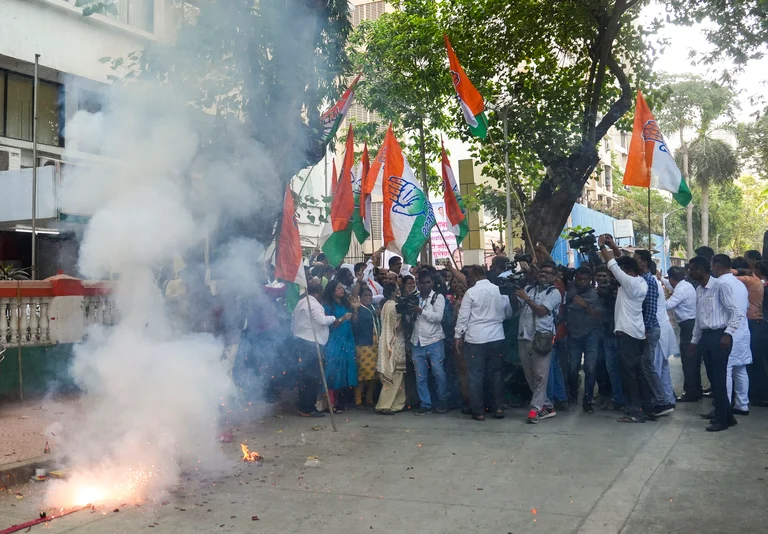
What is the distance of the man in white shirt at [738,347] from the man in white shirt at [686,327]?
91 centimetres

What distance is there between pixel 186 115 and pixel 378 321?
11.8ft

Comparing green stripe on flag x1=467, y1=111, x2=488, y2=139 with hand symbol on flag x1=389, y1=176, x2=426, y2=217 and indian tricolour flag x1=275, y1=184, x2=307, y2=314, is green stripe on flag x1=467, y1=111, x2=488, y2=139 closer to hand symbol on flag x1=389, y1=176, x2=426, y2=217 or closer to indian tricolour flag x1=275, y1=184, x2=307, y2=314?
hand symbol on flag x1=389, y1=176, x2=426, y2=217

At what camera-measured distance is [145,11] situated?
15062 millimetres

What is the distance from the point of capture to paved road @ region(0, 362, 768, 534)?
463 cm

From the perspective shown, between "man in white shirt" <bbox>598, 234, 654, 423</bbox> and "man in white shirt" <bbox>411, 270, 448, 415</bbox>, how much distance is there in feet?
6.61

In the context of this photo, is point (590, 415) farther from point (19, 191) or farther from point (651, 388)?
point (19, 191)

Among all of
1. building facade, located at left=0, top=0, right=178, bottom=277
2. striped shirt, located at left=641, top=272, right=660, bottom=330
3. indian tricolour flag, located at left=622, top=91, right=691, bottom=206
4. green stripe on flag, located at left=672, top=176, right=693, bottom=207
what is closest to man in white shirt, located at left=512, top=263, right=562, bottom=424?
striped shirt, located at left=641, top=272, right=660, bottom=330

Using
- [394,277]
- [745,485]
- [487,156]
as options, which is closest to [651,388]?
[745,485]

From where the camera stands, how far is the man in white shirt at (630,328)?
765 cm

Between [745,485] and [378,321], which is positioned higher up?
[378,321]

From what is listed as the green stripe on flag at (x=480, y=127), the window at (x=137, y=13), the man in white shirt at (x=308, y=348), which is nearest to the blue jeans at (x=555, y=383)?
the man in white shirt at (x=308, y=348)

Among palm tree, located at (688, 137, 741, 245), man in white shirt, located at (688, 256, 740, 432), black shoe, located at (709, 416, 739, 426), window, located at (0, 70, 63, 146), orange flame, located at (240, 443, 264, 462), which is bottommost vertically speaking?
orange flame, located at (240, 443, 264, 462)

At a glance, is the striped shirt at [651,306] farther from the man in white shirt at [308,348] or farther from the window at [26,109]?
the window at [26,109]

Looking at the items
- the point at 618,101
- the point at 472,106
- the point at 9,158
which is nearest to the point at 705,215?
the point at 618,101
